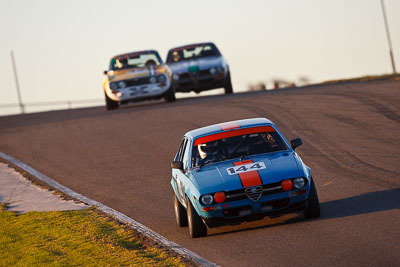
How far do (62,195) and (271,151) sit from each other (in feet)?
18.7

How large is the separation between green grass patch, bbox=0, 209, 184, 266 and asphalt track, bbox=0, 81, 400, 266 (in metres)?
0.57

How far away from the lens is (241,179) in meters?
10.0

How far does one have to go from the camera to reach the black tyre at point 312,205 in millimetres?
10195

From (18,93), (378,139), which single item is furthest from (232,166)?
(18,93)

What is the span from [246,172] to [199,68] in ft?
61.7

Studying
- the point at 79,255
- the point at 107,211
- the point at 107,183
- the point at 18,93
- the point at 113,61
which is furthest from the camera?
the point at 18,93

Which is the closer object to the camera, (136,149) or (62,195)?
(62,195)

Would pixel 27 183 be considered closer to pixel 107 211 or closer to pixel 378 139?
pixel 107 211

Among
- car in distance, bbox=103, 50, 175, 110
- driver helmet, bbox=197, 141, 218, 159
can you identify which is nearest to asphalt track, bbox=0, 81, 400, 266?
car in distance, bbox=103, 50, 175, 110

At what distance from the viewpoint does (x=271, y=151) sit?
35.9 ft

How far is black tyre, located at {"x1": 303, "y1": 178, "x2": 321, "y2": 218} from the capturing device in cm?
1020

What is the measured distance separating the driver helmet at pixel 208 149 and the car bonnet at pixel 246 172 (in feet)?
0.93

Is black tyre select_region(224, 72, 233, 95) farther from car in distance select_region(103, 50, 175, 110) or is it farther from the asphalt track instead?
car in distance select_region(103, 50, 175, 110)

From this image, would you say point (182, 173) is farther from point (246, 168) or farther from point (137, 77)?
point (137, 77)
